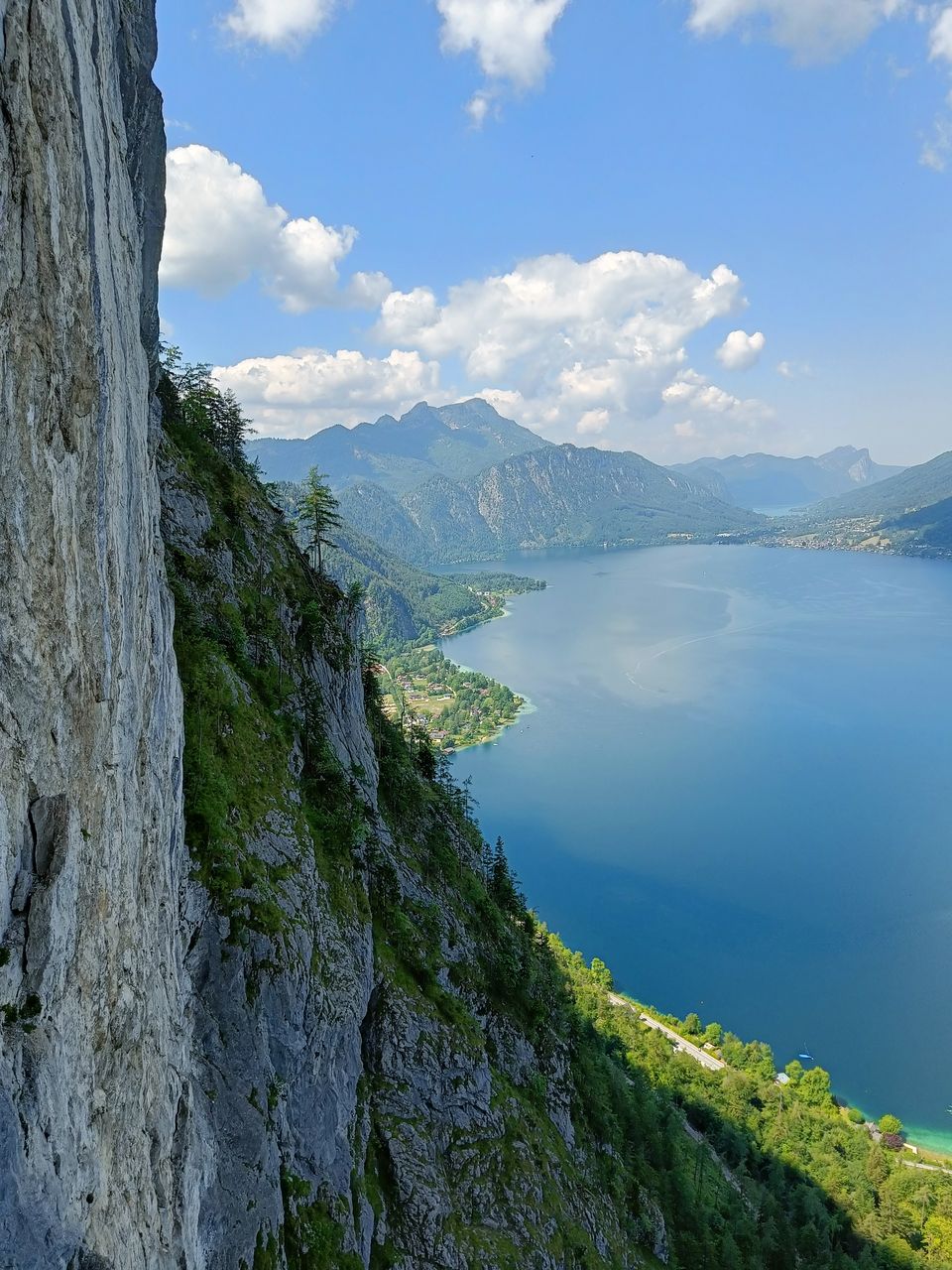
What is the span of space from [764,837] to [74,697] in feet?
262

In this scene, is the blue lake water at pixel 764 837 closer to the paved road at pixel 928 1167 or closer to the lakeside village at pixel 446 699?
the paved road at pixel 928 1167

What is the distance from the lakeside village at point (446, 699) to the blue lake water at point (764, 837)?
4576 mm

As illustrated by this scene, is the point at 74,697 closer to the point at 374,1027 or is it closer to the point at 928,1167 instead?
the point at 374,1027

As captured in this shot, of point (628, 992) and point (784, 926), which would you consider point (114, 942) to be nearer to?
point (628, 992)

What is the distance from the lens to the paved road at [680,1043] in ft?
162

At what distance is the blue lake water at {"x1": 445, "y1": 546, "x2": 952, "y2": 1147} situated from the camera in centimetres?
5472

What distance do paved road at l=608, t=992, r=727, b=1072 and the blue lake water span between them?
12.8 ft

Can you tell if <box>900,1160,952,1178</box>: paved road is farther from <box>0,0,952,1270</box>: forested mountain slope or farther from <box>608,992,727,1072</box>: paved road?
<box>608,992,727,1072</box>: paved road

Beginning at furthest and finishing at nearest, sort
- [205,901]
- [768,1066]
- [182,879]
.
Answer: [768,1066], [205,901], [182,879]

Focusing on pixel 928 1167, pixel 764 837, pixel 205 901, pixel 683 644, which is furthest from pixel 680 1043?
pixel 683 644

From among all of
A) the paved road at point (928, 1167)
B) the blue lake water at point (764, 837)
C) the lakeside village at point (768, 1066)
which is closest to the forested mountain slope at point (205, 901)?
the paved road at point (928, 1167)

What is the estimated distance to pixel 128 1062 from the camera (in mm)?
8867

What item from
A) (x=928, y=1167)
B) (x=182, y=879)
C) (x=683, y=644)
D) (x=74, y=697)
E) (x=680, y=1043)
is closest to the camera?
(x=74, y=697)

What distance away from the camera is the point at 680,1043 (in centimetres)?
5141
